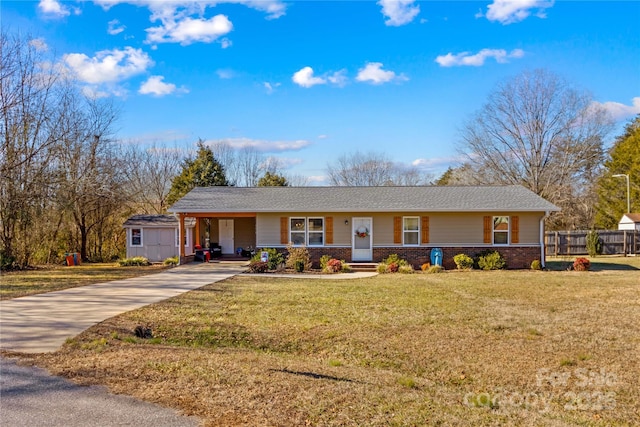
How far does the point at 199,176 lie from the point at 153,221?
380 inches

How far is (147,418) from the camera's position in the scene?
14.5 ft

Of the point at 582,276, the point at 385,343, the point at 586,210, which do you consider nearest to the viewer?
the point at 385,343

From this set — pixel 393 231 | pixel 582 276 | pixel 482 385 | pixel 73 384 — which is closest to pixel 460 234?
pixel 393 231

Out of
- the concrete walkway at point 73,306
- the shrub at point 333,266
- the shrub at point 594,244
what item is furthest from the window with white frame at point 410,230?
the shrub at point 594,244

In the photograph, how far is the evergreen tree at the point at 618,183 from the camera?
37.3 meters

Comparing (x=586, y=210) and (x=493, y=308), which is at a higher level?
(x=586, y=210)

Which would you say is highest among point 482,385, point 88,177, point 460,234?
point 88,177

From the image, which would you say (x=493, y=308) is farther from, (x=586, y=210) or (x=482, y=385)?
(x=586, y=210)

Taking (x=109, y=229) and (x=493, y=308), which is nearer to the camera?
(x=493, y=308)

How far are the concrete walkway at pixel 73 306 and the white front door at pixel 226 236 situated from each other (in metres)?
7.56

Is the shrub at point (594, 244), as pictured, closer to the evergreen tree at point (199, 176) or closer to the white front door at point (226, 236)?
the white front door at point (226, 236)

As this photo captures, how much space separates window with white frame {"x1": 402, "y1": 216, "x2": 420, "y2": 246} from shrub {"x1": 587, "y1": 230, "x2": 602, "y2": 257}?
1353 centimetres

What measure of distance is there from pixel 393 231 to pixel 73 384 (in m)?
16.4

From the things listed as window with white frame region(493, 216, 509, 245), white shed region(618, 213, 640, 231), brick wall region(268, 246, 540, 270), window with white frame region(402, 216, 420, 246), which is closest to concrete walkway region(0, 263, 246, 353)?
brick wall region(268, 246, 540, 270)
